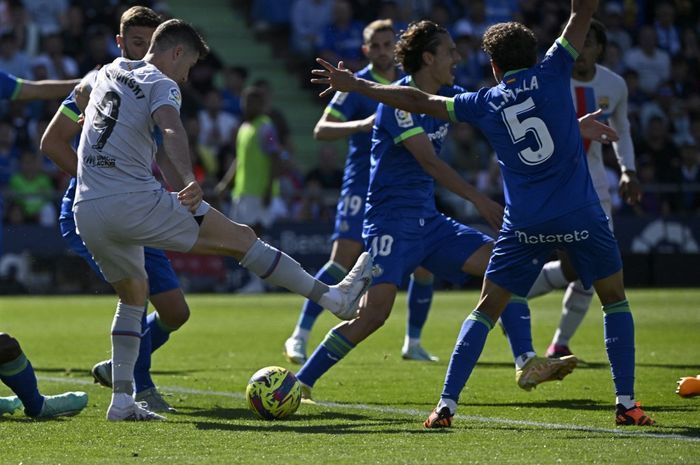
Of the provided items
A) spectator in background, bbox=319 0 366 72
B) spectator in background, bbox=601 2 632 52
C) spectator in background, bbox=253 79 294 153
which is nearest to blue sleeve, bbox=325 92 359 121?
spectator in background, bbox=253 79 294 153

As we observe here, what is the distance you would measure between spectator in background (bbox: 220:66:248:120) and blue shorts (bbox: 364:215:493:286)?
14.7 m

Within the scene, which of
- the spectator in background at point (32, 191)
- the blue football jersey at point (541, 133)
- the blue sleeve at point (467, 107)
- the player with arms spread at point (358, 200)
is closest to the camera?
the blue football jersey at point (541, 133)

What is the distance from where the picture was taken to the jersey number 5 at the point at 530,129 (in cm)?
689

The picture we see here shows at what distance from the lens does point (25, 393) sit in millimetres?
7578

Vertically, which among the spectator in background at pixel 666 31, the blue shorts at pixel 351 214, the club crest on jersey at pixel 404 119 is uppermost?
the spectator in background at pixel 666 31

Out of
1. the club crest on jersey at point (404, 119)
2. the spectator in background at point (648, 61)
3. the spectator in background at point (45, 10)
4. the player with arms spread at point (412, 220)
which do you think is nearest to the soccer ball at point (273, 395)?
the player with arms spread at point (412, 220)

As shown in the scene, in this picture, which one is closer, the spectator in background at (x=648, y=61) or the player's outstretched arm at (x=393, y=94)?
the player's outstretched arm at (x=393, y=94)

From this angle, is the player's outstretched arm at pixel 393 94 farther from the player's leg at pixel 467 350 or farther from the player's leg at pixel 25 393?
the player's leg at pixel 25 393

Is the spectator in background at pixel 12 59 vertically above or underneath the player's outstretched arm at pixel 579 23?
above

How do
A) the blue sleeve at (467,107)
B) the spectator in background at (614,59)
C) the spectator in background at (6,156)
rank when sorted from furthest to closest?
the spectator in background at (614,59)
the spectator in background at (6,156)
the blue sleeve at (467,107)

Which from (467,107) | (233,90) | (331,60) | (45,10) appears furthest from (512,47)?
(45,10)

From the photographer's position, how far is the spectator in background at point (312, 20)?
81.9ft

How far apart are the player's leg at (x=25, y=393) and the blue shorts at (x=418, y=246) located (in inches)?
80.5

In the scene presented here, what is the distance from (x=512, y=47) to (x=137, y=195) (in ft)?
7.16
